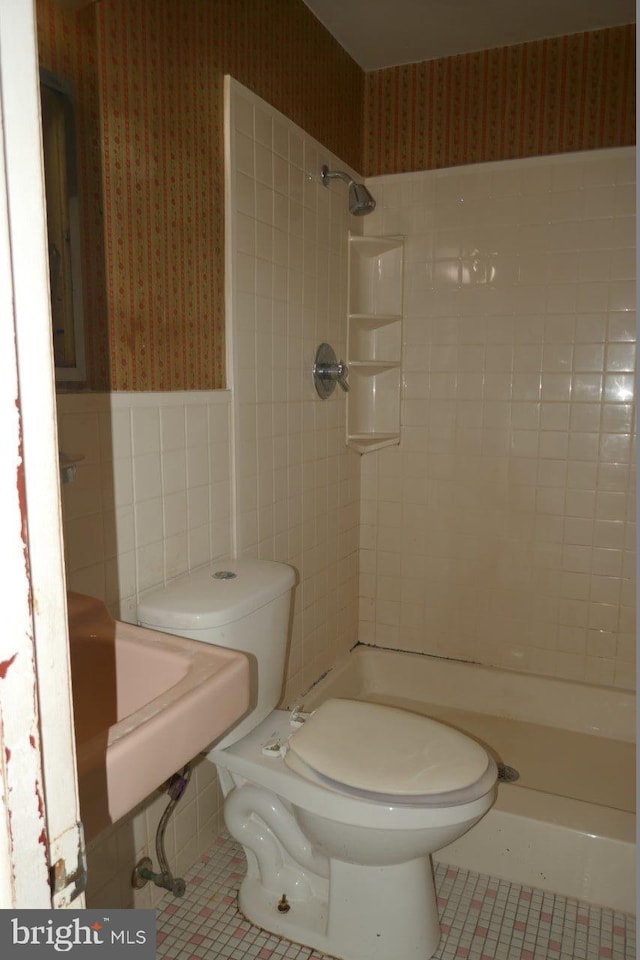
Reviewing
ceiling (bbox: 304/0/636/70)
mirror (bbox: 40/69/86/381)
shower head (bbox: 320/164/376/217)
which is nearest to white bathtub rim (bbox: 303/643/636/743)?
mirror (bbox: 40/69/86/381)

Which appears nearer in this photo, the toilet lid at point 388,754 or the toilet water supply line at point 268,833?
the toilet lid at point 388,754

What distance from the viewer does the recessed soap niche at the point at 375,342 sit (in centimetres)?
250

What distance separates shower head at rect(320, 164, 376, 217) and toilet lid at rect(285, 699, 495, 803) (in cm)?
156

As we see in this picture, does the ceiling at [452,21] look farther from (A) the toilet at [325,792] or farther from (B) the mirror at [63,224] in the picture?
(A) the toilet at [325,792]

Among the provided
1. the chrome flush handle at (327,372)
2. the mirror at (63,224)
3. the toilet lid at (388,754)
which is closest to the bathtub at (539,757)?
the toilet lid at (388,754)

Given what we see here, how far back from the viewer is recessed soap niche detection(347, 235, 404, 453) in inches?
98.3

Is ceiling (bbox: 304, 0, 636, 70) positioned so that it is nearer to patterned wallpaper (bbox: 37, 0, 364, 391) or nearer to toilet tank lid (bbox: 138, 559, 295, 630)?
patterned wallpaper (bbox: 37, 0, 364, 391)

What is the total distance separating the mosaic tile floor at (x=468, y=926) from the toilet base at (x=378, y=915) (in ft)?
0.16

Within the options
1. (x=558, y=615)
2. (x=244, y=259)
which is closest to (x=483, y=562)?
(x=558, y=615)

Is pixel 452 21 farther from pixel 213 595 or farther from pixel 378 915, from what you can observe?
pixel 378 915

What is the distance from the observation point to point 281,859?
1.66 meters

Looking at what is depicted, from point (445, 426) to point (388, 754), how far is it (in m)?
1.35

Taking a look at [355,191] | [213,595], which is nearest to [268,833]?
[213,595]

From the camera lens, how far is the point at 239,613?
1.43 metres
